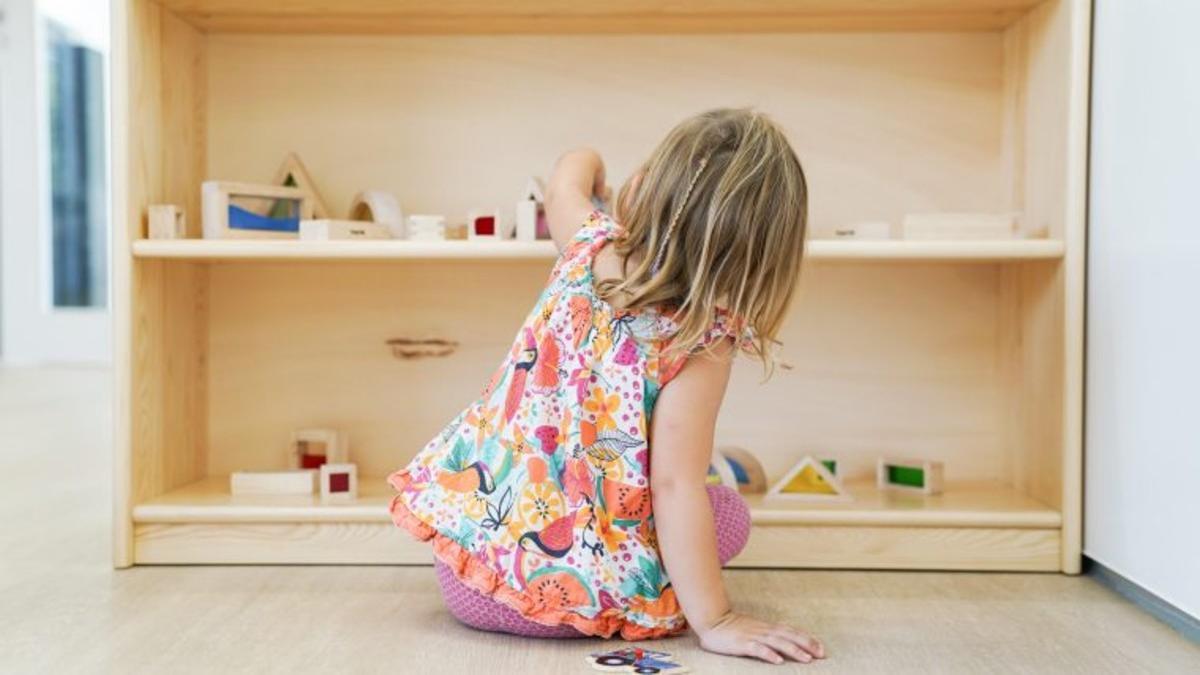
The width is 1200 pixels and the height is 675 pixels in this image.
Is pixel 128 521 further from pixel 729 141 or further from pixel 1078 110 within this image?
pixel 1078 110

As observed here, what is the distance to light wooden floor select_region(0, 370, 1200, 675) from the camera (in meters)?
1.02

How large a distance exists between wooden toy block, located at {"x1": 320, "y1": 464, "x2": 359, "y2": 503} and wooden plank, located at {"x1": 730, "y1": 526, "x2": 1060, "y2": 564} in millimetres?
459

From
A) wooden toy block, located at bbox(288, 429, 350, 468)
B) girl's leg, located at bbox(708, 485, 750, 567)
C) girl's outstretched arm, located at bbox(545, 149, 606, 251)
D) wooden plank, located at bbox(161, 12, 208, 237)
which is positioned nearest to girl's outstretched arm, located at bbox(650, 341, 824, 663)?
girl's leg, located at bbox(708, 485, 750, 567)

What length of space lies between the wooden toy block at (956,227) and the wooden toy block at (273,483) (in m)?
0.76

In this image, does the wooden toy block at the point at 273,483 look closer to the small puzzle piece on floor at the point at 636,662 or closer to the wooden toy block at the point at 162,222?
the wooden toy block at the point at 162,222

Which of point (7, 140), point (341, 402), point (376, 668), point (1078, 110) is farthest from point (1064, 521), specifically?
point (7, 140)

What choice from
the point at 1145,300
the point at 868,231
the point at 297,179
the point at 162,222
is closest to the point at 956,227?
the point at 868,231

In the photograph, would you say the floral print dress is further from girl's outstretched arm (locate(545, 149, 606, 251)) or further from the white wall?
the white wall

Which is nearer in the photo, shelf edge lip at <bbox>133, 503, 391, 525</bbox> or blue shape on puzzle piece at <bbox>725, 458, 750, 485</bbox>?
shelf edge lip at <bbox>133, 503, 391, 525</bbox>

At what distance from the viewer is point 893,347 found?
1567 millimetres

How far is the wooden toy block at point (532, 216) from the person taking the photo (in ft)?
4.48

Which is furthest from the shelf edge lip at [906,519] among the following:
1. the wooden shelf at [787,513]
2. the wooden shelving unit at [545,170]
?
the wooden shelving unit at [545,170]

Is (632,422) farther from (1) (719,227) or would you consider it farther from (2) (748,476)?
(2) (748,476)

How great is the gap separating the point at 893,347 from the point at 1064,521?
12.6 inches
